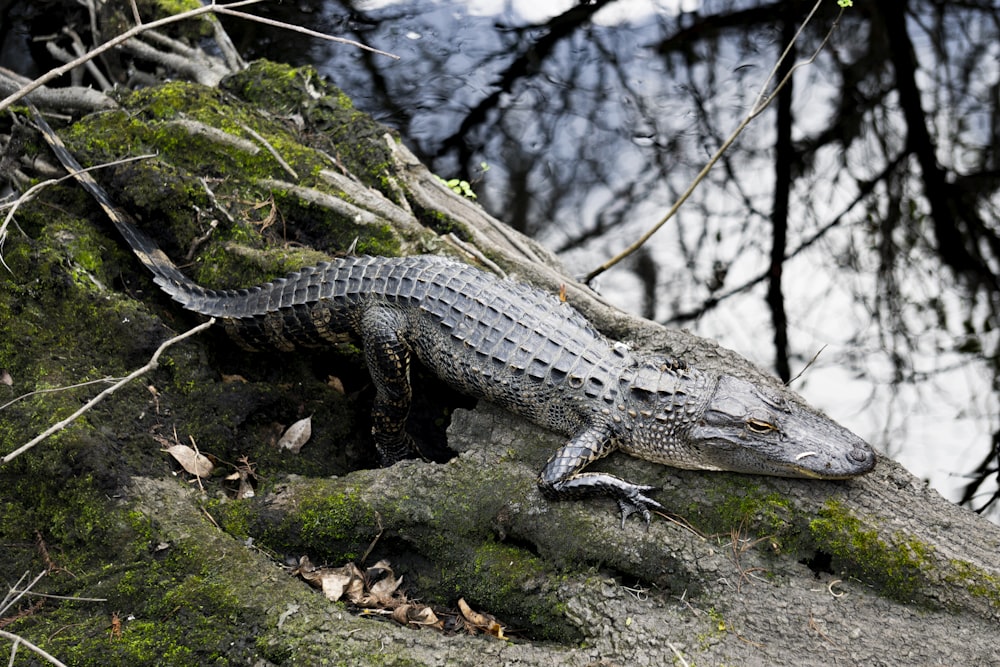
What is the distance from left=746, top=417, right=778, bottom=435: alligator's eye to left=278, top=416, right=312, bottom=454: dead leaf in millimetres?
2395

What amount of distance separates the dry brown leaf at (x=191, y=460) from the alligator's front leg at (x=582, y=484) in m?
1.74

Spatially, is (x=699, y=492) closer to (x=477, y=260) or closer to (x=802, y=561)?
(x=802, y=561)

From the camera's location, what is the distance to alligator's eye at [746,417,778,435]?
13.3ft

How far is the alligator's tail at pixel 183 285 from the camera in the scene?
4.83 meters

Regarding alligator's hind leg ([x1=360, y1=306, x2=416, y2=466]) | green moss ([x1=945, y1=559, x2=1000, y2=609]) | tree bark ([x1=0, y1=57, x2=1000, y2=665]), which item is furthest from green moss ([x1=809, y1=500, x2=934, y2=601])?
alligator's hind leg ([x1=360, y1=306, x2=416, y2=466])

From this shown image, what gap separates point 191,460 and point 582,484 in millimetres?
2001

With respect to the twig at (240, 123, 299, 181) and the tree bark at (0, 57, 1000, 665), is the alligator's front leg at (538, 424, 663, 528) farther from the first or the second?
the twig at (240, 123, 299, 181)

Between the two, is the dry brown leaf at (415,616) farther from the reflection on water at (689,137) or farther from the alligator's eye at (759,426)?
the reflection on water at (689,137)

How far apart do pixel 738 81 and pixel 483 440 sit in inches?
290

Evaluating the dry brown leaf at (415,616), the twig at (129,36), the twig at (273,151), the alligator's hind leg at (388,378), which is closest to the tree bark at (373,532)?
the dry brown leaf at (415,616)

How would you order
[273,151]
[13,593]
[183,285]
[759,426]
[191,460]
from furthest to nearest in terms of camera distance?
1. [273,151]
2. [183,285]
3. [191,460]
4. [759,426]
5. [13,593]

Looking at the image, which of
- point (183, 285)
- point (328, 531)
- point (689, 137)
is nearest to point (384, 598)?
point (328, 531)

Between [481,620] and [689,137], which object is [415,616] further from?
[689,137]

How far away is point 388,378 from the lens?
470 centimetres
